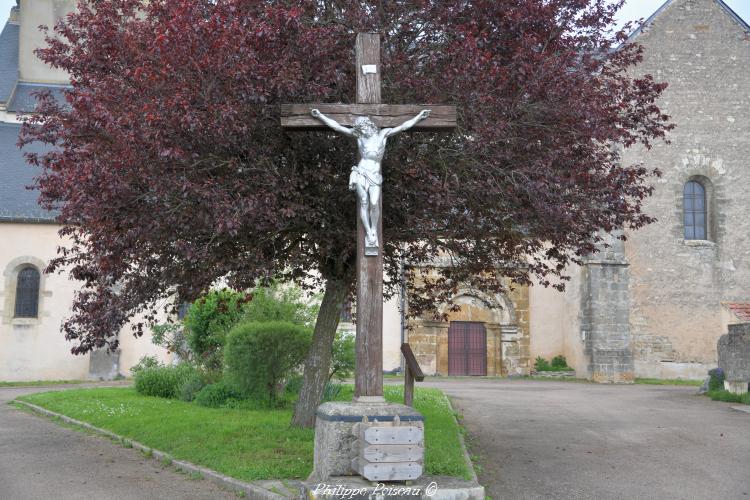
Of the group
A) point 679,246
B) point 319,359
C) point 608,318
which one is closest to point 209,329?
point 319,359

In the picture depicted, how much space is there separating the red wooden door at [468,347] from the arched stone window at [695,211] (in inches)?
285

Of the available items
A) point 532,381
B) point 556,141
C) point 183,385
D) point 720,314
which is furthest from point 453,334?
point 556,141

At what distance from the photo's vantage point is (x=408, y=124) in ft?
21.1

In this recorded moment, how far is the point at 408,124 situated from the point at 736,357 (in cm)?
1115

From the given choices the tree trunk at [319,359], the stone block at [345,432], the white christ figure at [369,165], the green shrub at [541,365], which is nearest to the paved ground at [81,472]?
the stone block at [345,432]

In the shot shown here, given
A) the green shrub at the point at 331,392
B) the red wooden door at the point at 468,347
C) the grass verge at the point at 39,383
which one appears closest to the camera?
the green shrub at the point at 331,392

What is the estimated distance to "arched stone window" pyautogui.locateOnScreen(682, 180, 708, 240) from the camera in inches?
903

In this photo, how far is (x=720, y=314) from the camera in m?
22.1

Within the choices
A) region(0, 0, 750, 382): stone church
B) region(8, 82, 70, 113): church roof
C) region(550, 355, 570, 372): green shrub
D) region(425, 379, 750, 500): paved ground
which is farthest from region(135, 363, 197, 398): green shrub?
region(8, 82, 70, 113): church roof

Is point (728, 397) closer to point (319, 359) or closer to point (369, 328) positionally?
point (319, 359)

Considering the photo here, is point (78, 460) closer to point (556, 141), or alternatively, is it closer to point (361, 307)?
point (361, 307)

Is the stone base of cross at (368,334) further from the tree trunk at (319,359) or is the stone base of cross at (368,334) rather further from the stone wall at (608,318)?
the stone wall at (608,318)

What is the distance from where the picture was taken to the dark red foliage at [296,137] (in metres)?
7.04

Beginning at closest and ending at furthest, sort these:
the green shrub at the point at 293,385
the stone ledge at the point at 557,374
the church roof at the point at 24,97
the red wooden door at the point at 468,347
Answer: the green shrub at the point at 293,385 < the stone ledge at the point at 557,374 < the red wooden door at the point at 468,347 < the church roof at the point at 24,97
